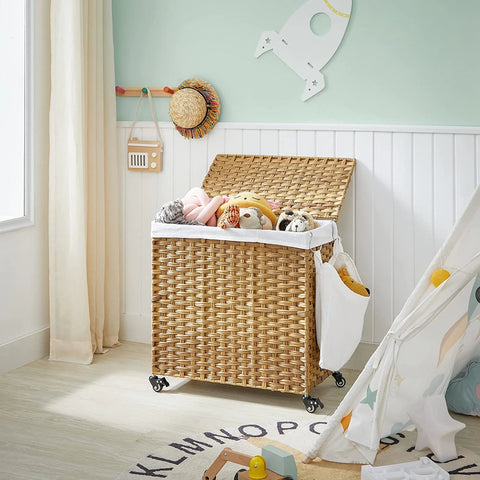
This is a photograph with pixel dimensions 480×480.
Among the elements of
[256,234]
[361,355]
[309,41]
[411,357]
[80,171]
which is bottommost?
[361,355]

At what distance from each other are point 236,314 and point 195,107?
3.28ft

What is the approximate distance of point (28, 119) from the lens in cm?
300

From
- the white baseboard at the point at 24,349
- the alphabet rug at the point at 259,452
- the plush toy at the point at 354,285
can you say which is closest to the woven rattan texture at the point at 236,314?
the plush toy at the point at 354,285

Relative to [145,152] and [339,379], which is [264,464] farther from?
[145,152]

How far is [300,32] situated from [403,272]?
1.09 meters

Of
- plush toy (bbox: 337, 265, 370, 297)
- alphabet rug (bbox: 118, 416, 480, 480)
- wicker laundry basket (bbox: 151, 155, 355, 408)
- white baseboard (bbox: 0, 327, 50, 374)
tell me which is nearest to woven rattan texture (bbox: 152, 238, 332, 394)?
wicker laundry basket (bbox: 151, 155, 355, 408)

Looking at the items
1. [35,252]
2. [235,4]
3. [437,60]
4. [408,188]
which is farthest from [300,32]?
[35,252]

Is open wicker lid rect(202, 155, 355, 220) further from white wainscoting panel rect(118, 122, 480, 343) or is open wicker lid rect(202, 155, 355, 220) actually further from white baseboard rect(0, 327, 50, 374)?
white baseboard rect(0, 327, 50, 374)

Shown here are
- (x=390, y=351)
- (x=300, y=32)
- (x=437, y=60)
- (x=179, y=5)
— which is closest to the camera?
(x=390, y=351)

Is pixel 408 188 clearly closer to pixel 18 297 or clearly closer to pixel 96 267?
pixel 96 267

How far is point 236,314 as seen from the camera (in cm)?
256

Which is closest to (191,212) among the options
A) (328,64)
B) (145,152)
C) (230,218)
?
(230,218)

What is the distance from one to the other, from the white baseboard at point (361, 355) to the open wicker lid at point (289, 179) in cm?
66

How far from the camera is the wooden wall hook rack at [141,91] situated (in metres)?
3.18
